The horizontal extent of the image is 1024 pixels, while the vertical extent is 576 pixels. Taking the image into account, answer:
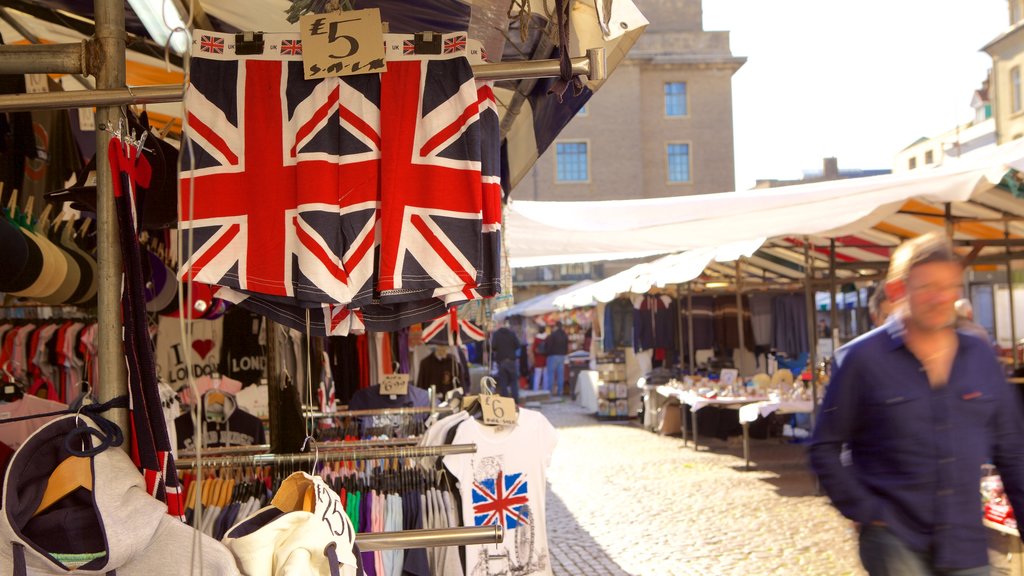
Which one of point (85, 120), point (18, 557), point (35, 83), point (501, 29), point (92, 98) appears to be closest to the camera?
point (18, 557)

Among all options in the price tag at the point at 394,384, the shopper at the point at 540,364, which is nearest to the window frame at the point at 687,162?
the shopper at the point at 540,364

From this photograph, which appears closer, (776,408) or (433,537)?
(433,537)

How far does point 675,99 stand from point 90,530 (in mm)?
37440

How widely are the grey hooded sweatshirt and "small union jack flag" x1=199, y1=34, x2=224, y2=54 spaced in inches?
37.1

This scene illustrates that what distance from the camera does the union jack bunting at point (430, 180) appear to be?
2049mm

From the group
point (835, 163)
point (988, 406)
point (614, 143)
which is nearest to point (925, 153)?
point (835, 163)

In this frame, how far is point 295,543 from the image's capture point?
167 centimetres

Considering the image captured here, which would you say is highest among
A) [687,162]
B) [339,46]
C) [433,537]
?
[687,162]

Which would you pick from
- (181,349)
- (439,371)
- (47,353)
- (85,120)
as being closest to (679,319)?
(439,371)

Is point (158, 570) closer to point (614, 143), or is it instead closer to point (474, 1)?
point (474, 1)

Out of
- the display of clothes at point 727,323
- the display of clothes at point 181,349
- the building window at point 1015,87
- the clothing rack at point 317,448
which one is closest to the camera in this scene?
the clothing rack at point 317,448

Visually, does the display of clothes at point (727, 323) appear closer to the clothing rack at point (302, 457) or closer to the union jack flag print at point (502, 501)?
the union jack flag print at point (502, 501)

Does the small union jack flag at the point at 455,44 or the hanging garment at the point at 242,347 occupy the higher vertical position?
the small union jack flag at the point at 455,44

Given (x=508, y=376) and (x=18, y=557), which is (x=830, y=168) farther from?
(x=18, y=557)
